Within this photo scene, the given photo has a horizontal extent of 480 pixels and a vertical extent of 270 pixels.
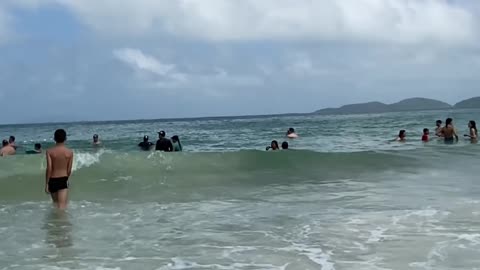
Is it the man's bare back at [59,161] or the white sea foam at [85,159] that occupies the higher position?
the man's bare back at [59,161]

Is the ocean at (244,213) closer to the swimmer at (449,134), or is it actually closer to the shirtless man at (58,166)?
the shirtless man at (58,166)

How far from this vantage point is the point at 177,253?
694cm

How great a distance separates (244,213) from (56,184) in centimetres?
305

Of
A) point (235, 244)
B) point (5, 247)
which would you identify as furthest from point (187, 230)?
point (5, 247)

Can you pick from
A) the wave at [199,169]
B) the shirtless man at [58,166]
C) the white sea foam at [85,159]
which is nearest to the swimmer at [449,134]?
the wave at [199,169]

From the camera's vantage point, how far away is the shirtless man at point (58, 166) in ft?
31.2

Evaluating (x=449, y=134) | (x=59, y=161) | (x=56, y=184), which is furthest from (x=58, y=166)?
(x=449, y=134)

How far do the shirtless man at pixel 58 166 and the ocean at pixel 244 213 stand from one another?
499 mm

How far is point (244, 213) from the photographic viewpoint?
9820 mm

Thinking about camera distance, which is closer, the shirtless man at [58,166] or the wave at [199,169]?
the shirtless man at [58,166]

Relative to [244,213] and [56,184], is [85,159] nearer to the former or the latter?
[56,184]

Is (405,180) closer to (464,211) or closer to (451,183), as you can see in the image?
(451,183)

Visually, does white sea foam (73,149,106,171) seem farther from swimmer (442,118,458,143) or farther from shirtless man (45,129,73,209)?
swimmer (442,118,458,143)

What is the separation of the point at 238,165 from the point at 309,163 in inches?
84.4
